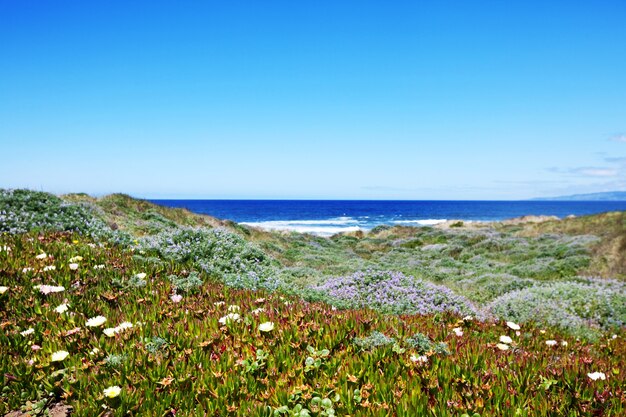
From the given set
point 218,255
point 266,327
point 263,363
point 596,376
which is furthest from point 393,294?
point 263,363

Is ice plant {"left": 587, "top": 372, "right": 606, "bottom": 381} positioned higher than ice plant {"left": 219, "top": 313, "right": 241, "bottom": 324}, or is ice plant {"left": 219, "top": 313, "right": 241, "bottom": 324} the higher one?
ice plant {"left": 219, "top": 313, "right": 241, "bottom": 324}

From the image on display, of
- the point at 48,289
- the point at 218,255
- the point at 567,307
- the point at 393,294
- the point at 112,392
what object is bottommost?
the point at 567,307

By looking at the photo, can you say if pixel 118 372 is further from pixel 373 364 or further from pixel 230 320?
pixel 373 364

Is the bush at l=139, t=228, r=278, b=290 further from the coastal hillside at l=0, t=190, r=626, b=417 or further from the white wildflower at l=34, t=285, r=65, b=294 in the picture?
the white wildflower at l=34, t=285, r=65, b=294

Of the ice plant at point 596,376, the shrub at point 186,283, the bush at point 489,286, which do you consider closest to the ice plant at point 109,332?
the shrub at point 186,283

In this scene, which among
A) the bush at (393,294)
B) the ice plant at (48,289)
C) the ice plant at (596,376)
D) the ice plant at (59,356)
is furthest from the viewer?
the bush at (393,294)

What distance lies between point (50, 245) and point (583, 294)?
13141 millimetres

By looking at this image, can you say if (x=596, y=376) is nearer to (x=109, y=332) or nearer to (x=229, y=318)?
(x=229, y=318)

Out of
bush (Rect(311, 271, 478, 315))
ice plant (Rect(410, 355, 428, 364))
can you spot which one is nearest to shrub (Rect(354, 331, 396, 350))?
ice plant (Rect(410, 355, 428, 364))

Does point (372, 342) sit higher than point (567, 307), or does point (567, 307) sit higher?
point (372, 342)

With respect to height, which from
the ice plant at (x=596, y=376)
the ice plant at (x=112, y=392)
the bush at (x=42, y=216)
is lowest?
the ice plant at (x=112, y=392)

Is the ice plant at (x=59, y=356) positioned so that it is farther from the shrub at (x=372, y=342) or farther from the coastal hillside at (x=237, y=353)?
the shrub at (x=372, y=342)

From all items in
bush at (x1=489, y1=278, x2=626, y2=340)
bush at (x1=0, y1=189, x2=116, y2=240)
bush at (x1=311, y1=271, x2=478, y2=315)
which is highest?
bush at (x1=0, y1=189, x2=116, y2=240)

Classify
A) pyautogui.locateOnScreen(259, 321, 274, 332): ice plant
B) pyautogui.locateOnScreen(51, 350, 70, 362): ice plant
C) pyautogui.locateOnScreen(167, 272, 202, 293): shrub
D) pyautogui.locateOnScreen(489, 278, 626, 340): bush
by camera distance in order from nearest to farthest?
1. pyautogui.locateOnScreen(51, 350, 70, 362): ice plant
2. pyautogui.locateOnScreen(259, 321, 274, 332): ice plant
3. pyautogui.locateOnScreen(167, 272, 202, 293): shrub
4. pyautogui.locateOnScreen(489, 278, 626, 340): bush
